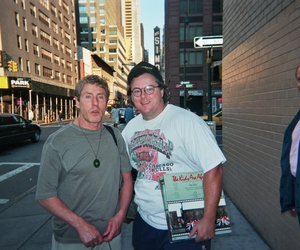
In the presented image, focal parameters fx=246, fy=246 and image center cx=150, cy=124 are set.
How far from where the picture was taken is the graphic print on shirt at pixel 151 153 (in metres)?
2.00

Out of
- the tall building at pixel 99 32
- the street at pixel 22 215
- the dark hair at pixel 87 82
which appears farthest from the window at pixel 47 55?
the tall building at pixel 99 32

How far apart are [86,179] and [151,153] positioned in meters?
0.57

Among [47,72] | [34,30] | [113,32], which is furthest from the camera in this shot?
[113,32]

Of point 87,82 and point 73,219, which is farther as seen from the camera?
point 87,82

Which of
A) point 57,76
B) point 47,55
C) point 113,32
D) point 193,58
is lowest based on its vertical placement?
point 57,76

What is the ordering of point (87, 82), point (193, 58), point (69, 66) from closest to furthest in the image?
point (87, 82), point (193, 58), point (69, 66)

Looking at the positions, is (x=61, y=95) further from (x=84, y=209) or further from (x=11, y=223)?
(x=84, y=209)

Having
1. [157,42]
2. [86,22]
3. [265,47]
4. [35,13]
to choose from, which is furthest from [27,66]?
[86,22]

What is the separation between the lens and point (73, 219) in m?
1.87

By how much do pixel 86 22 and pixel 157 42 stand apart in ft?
90.9

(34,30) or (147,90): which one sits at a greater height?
(34,30)

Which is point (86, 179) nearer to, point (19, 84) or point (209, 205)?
point (209, 205)

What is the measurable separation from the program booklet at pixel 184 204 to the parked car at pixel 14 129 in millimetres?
11824

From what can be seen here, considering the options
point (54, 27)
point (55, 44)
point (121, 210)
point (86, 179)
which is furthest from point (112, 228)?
point (54, 27)
